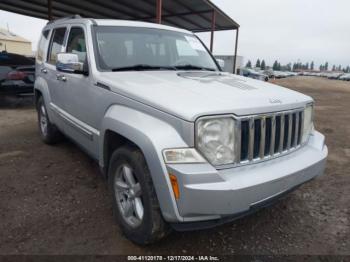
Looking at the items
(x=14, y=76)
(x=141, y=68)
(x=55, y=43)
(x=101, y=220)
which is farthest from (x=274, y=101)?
(x=14, y=76)

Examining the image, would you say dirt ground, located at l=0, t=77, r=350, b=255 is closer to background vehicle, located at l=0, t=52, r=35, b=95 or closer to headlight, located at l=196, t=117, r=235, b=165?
headlight, located at l=196, t=117, r=235, b=165

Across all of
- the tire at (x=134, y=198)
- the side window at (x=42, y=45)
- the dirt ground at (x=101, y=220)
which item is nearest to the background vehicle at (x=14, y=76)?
the side window at (x=42, y=45)

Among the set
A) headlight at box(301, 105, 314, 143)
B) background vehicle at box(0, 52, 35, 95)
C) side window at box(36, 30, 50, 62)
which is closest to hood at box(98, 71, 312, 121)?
headlight at box(301, 105, 314, 143)

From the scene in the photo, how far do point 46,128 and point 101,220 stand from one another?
275 centimetres

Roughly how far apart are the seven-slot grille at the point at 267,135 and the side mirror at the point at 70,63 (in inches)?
76.7

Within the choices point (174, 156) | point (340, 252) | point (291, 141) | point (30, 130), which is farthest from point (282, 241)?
point (30, 130)

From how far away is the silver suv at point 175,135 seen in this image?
2123 millimetres

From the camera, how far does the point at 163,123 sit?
227 cm

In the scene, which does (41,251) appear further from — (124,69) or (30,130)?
(30,130)

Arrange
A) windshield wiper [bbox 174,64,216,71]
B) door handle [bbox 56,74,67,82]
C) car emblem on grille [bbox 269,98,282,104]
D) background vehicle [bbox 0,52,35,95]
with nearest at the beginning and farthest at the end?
car emblem on grille [bbox 269,98,282,104] → windshield wiper [bbox 174,64,216,71] → door handle [bbox 56,74,67,82] → background vehicle [bbox 0,52,35,95]

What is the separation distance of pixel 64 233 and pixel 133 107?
133 cm

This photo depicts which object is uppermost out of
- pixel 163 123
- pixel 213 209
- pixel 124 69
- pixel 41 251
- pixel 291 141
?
pixel 124 69

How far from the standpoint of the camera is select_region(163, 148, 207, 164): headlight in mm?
2117

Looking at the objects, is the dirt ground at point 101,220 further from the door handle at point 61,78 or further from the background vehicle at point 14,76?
the background vehicle at point 14,76
